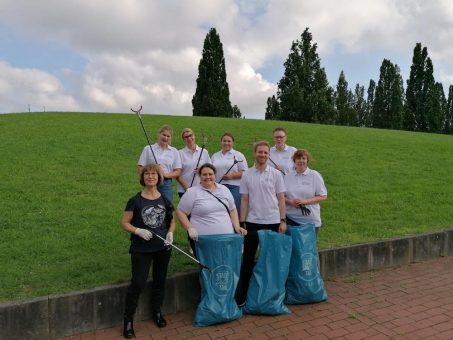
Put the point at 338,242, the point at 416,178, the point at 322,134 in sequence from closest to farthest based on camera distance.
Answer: the point at 338,242 → the point at 416,178 → the point at 322,134

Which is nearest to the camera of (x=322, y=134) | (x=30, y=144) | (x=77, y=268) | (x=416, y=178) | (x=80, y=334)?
(x=80, y=334)

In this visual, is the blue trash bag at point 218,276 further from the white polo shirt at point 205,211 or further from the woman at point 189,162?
the woman at point 189,162

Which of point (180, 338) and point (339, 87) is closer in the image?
point (180, 338)

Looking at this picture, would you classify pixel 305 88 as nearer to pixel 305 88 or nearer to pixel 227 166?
pixel 305 88

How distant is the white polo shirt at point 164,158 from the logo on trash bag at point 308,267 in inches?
76.9

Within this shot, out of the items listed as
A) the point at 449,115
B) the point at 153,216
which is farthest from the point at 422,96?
the point at 153,216

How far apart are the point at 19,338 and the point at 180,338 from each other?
1.47m

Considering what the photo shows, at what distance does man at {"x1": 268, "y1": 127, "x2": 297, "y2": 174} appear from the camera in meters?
5.46

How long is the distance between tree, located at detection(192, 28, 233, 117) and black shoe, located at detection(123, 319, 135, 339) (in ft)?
107

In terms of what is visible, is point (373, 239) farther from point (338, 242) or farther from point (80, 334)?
point (80, 334)

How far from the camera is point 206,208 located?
438 centimetres

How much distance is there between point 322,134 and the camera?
17.5 metres

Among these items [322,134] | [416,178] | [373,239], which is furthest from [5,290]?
[322,134]

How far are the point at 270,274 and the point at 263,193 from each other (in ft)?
2.93
